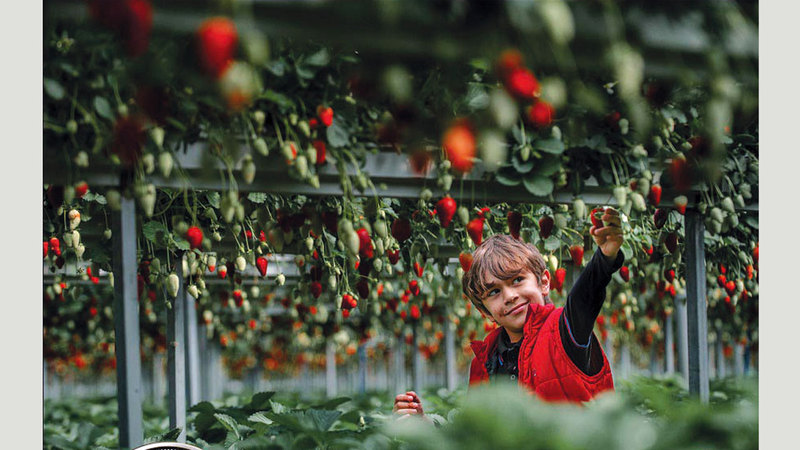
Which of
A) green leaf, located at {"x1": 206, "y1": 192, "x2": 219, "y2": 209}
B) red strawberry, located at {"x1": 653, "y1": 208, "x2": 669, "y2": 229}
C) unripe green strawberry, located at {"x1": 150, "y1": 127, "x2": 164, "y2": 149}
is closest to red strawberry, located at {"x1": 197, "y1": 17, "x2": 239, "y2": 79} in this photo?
→ unripe green strawberry, located at {"x1": 150, "y1": 127, "x2": 164, "y2": 149}

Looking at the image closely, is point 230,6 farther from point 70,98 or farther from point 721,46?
point 721,46

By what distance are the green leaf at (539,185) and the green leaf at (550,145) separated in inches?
3.0

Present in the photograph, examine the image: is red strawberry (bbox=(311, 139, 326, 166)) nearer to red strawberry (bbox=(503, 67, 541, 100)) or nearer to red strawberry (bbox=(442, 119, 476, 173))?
red strawberry (bbox=(442, 119, 476, 173))

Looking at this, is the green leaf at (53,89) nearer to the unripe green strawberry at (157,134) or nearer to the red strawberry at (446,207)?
the unripe green strawberry at (157,134)

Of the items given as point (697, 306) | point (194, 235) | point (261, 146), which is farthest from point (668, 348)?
point (261, 146)

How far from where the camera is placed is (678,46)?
54.9 inches

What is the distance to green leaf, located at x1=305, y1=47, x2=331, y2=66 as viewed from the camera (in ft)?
5.42

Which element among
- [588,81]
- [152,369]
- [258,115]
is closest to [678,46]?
[588,81]

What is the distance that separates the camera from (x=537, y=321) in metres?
2.20

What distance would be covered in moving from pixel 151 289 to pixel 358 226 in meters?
3.27

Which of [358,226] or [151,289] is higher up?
[358,226]

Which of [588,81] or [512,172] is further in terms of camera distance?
[512,172]

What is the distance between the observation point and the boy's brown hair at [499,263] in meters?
2.36

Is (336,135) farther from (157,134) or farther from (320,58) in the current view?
(157,134)
